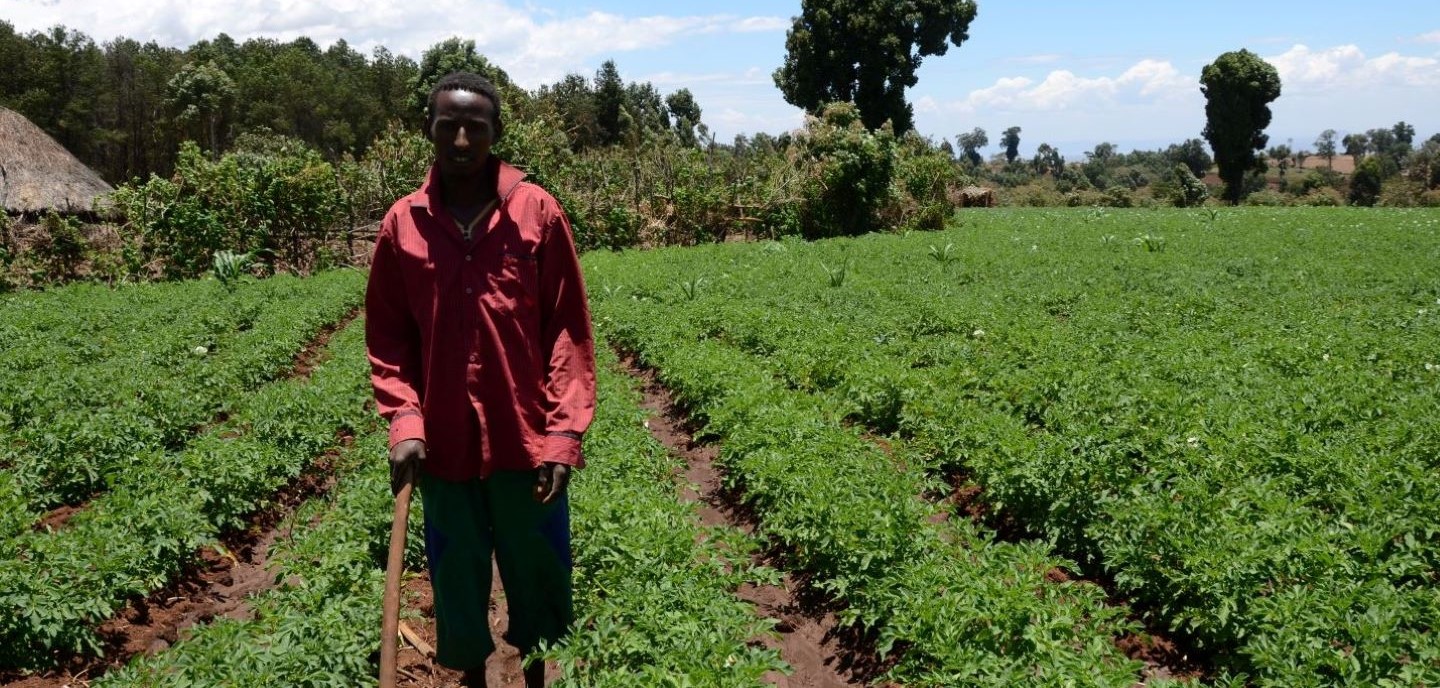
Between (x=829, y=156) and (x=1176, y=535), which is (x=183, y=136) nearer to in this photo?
(x=829, y=156)

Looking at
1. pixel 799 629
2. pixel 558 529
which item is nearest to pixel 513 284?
pixel 558 529

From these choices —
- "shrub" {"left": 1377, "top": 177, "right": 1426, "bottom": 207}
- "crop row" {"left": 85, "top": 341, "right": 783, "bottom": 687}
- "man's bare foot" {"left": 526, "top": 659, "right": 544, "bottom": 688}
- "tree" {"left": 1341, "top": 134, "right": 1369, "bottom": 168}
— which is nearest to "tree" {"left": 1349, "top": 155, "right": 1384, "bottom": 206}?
"shrub" {"left": 1377, "top": 177, "right": 1426, "bottom": 207}

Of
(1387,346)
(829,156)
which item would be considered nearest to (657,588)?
(1387,346)

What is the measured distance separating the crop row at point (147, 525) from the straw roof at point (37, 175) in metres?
19.0

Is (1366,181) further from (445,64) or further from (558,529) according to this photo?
(558,529)

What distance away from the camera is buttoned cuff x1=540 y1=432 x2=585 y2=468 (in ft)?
9.29

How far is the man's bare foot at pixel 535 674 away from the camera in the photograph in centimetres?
327

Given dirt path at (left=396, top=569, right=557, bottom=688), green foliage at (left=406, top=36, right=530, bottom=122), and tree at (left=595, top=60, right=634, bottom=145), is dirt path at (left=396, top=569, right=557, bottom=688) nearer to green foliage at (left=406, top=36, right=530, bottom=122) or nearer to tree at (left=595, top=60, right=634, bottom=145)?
green foliage at (left=406, top=36, right=530, bottom=122)

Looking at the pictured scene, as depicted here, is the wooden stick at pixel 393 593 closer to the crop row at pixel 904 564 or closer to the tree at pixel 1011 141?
the crop row at pixel 904 564

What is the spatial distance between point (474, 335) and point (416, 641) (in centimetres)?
227

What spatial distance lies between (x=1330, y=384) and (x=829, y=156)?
1897 cm

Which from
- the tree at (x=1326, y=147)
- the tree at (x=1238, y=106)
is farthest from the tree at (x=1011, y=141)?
the tree at (x=1238, y=106)

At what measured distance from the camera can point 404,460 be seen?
8.95ft

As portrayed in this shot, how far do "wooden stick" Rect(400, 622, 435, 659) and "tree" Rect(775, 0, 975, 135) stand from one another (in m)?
41.4
